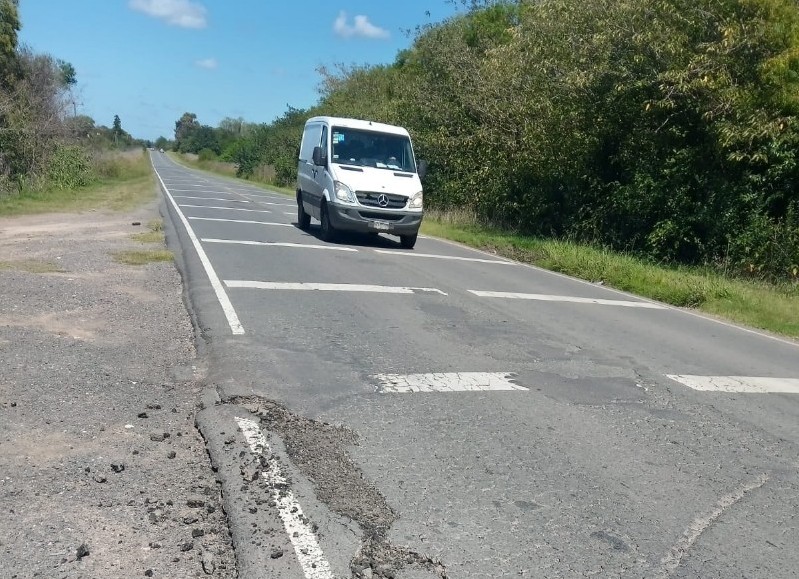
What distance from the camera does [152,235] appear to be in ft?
53.9

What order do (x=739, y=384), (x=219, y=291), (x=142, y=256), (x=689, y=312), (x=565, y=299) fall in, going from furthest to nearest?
(x=142, y=256), (x=689, y=312), (x=565, y=299), (x=219, y=291), (x=739, y=384)

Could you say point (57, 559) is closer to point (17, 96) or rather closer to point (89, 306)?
point (89, 306)

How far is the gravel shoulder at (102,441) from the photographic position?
12.3ft

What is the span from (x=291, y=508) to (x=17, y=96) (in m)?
32.0

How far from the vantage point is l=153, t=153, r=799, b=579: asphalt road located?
403cm

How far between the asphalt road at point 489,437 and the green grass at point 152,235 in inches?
205

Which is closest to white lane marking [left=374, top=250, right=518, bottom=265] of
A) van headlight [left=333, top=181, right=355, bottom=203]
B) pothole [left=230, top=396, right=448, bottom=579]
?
van headlight [left=333, top=181, right=355, bottom=203]

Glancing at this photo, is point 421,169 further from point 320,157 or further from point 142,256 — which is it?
point 142,256

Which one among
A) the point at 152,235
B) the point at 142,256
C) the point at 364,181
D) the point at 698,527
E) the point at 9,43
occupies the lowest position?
the point at 152,235

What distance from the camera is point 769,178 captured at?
51.7 ft

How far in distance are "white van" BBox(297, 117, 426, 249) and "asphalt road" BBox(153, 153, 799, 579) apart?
5.54 m

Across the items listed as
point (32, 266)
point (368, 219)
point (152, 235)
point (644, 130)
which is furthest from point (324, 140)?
point (32, 266)

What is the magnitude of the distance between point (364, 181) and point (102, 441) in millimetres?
11904

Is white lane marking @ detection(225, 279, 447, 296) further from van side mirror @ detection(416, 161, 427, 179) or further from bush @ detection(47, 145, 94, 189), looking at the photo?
bush @ detection(47, 145, 94, 189)
